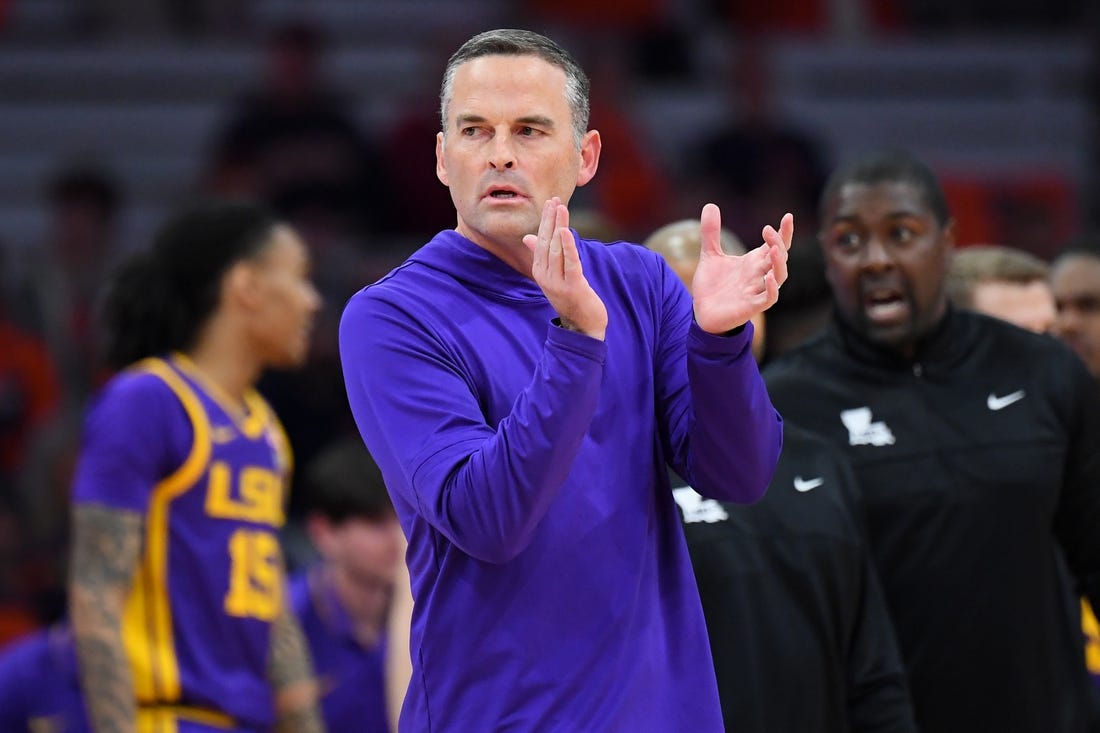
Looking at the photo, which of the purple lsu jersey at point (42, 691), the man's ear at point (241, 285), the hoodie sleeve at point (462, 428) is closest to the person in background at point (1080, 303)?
the man's ear at point (241, 285)

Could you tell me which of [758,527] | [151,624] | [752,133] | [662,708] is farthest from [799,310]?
[752,133]

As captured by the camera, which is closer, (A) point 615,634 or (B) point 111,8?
(A) point 615,634

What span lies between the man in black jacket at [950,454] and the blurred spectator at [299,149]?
5.86m

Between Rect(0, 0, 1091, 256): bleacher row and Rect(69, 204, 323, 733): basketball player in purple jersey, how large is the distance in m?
5.18

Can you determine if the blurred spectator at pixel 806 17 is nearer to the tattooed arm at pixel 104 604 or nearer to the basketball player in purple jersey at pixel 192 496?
the basketball player in purple jersey at pixel 192 496

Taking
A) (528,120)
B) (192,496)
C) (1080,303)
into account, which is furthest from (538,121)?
(1080,303)

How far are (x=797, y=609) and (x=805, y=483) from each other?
287 millimetres

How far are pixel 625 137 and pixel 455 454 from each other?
836cm

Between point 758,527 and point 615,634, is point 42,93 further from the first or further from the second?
point 615,634

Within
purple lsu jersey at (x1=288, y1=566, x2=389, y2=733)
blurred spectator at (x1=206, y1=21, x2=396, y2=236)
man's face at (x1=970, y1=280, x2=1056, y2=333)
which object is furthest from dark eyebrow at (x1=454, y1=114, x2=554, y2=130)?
blurred spectator at (x1=206, y1=21, x2=396, y2=236)

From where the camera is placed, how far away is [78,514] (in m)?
4.99

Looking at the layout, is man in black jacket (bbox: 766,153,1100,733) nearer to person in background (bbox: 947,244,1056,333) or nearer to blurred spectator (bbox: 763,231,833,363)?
blurred spectator (bbox: 763,231,833,363)

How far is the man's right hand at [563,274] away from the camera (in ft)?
8.71

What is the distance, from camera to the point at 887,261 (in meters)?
4.37
